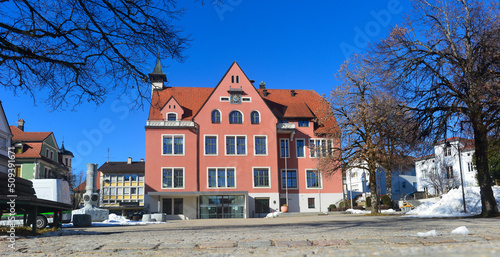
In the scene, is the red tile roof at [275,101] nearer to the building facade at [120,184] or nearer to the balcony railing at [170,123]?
the balcony railing at [170,123]

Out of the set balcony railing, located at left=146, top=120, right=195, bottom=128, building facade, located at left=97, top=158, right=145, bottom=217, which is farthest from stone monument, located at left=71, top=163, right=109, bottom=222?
building facade, located at left=97, top=158, right=145, bottom=217

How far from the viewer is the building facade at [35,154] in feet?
194

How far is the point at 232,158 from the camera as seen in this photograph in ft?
162

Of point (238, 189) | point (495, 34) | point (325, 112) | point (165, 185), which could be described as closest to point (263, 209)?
point (238, 189)

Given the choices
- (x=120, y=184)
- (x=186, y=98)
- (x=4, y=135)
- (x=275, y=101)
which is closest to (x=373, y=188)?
(x=275, y=101)

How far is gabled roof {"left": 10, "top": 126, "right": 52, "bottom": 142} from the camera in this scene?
6275cm

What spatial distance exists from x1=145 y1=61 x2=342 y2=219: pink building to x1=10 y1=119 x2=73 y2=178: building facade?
21316 mm

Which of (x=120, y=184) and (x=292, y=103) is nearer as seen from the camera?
(x=292, y=103)

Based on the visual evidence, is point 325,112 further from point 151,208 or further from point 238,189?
point 151,208

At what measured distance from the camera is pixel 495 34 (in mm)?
18188

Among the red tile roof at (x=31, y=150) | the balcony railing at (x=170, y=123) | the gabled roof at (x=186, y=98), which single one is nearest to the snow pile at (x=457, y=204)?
the balcony railing at (x=170, y=123)

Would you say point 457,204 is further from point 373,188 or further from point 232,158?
point 232,158

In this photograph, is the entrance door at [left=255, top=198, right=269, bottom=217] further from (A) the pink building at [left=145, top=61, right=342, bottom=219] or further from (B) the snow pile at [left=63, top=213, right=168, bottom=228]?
(B) the snow pile at [left=63, top=213, right=168, bottom=228]

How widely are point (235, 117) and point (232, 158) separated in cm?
474
